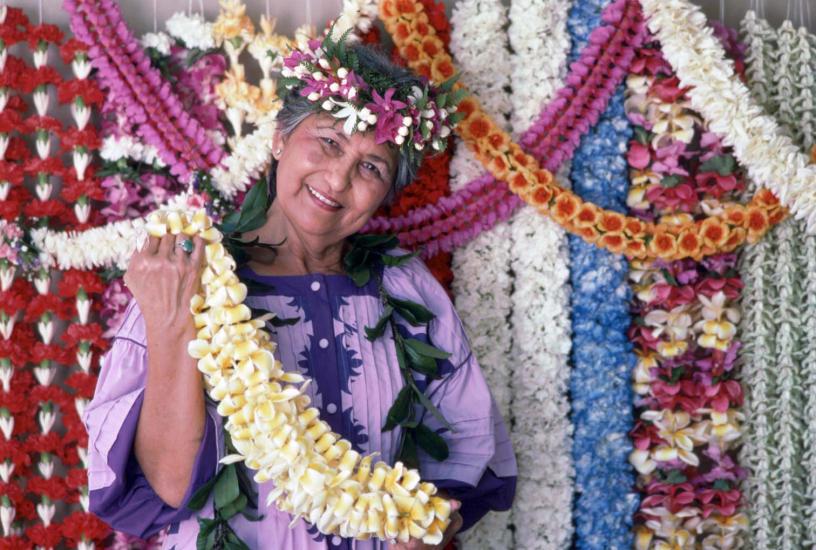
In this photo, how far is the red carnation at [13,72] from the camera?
2672 millimetres

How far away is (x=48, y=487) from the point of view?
105 inches

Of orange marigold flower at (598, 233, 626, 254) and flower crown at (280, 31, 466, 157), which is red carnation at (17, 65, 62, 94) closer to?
flower crown at (280, 31, 466, 157)

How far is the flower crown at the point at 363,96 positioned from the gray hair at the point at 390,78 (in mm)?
16

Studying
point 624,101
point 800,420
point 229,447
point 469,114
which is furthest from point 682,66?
point 229,447

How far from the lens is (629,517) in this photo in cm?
288

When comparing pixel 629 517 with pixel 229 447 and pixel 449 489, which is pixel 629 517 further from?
pixel 229 447

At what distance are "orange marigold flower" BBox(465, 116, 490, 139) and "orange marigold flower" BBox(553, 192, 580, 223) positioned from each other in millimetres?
294

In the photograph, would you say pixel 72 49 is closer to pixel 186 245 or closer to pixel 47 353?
pixel 47 353

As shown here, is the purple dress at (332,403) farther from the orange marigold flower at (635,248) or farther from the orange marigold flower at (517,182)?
the orange marigold flower at (635,248)

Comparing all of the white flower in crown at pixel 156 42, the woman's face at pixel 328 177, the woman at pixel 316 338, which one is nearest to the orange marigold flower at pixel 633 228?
the woman at pixel 316 338

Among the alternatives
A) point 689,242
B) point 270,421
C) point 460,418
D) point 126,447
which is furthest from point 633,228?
point 126,447

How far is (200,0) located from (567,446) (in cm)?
175

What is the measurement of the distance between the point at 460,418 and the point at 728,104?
1.24 m

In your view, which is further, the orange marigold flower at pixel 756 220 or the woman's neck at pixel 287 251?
the orange marigold flower at pixel 756 220
